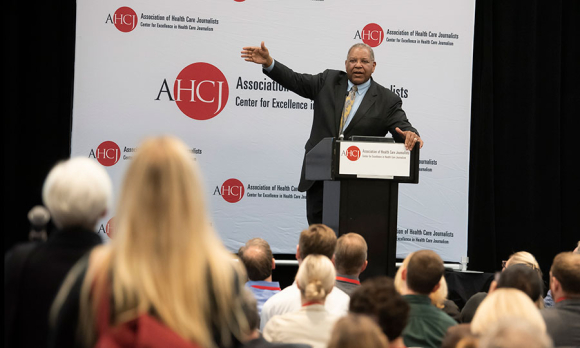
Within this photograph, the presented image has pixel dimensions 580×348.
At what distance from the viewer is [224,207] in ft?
20.0

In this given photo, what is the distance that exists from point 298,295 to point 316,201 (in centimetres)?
154

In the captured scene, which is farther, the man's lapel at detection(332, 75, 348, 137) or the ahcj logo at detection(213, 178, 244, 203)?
the ahcj logo at detection(213, 178, 244, 203)

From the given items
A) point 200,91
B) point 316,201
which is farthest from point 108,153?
point 316,201

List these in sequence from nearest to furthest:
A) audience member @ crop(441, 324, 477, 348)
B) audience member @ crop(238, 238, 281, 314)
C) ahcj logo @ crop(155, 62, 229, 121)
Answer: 1. audience member @ crop(441, 324, 477, 348)
2. audience member @ crop(238, 238, 281, 314)
3. ahcj logo @ crop(155, 62, 229, 121)

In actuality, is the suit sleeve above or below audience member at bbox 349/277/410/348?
above

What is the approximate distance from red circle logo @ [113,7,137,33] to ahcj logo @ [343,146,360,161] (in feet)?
9.90

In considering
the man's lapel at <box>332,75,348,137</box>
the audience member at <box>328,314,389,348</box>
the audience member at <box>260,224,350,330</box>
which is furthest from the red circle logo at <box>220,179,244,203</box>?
the audience member at <box>328,314,389,348</box>

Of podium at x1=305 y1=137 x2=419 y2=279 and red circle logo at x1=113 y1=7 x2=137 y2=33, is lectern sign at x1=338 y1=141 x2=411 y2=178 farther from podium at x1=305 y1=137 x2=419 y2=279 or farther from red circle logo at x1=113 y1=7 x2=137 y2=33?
red circle logo at x1=113 y1=7 x2=137 y2=33

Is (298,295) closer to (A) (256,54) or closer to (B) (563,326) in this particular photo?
(B) (563,326)

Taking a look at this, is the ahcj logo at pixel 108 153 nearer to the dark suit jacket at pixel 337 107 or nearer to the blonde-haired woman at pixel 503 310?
the dark suit jacket at pixel 337 107

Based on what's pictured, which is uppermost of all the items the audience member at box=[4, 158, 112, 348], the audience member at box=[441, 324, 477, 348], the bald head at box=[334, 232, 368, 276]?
the audience member at box=[4, 158, 112, 348]

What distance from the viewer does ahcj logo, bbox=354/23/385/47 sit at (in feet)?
20.7

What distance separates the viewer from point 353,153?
152 inches

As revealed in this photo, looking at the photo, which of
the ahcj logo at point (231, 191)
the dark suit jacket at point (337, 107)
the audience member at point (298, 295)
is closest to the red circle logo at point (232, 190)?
the ahcj logo at point (231, 191)
